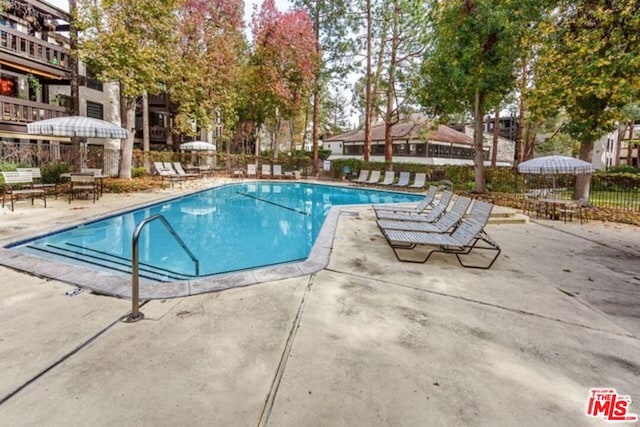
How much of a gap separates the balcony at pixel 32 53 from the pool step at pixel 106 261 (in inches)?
707

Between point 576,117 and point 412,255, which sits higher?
point 576,117

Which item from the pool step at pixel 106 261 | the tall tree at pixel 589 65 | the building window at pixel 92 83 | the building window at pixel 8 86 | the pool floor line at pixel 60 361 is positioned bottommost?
the pool step at pixel 106 261

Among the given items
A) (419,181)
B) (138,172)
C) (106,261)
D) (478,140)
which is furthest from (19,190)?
(478,140)

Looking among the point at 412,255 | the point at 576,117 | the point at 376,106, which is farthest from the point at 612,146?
the point at 412,255

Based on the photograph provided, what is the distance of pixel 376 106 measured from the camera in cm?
2077

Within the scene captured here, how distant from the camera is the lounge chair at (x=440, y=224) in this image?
6082 millimetres

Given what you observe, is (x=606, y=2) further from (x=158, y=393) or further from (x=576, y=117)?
(x=158, y=393)

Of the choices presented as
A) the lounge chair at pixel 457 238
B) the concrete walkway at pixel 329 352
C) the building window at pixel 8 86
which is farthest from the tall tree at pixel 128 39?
the lounge chair at pixel 457 238

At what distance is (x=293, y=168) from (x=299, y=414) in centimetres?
2219

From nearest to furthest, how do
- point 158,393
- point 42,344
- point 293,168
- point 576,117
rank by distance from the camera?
1. point 158,393
2. point 42,344
3. point 576,117
4. point 293,168

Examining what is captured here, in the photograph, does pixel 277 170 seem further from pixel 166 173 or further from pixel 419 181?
pixel 419 181

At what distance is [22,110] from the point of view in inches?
731

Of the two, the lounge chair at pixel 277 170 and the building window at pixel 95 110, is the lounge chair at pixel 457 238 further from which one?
the building window at pixel 95 110

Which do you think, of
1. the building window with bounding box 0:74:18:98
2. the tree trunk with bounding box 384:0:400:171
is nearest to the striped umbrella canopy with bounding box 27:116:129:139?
the tree trunk with bounding box 384:0:400:171
